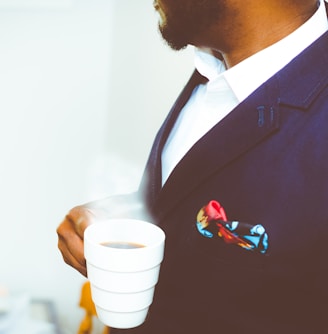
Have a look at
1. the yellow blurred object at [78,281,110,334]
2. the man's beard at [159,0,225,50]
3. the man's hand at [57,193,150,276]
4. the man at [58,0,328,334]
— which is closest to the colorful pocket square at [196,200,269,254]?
the man at [58,0,328,334]

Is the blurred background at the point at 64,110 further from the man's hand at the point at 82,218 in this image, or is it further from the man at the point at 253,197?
the man at the point at 253,197

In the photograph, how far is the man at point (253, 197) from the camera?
0.65 meters

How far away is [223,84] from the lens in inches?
33.1

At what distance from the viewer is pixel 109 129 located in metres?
1.87

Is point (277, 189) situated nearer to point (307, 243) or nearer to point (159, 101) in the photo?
point (307, 243)

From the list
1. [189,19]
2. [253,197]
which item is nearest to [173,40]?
[189,19]

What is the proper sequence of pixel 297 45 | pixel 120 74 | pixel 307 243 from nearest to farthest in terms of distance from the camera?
pixel 307 243, pixel 297 45, pixel 120 74

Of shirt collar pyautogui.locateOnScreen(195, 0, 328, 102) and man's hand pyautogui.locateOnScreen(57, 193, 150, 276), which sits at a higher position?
shirt collar pyautogui.locateOnScreen(195, 0, 328, 102)

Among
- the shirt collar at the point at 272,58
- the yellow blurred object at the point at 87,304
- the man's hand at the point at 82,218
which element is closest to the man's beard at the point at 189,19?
the shirt collar at the point at 272,58

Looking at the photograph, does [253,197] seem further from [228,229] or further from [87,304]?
[87,304]

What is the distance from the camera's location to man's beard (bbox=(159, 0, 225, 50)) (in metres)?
0.80

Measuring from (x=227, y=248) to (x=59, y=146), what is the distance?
1.25 m

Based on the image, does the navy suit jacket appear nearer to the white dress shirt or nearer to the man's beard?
the white dress shirt

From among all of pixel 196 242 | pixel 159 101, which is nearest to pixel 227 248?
pixel 196 242
